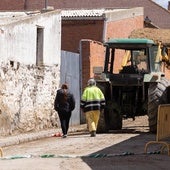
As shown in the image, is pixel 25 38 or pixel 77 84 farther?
pixel 77 84

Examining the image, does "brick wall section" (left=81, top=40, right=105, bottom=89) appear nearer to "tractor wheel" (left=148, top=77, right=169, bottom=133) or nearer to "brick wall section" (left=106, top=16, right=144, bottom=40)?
"brick wall section" (left=106, top=16, right=144, bottom=40)

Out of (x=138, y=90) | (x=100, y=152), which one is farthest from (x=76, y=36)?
(x=100, y=152)

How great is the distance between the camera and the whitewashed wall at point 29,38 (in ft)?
67.4

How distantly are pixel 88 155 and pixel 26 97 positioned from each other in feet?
26.2

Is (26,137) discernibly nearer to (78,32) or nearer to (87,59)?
(87,59)

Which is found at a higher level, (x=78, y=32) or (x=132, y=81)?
(x=78, y=32)

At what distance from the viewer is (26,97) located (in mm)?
22000

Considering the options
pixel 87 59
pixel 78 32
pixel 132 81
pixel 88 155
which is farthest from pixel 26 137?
pixel 78 32

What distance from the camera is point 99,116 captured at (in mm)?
20594

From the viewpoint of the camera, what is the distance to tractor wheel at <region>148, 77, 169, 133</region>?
19672mm

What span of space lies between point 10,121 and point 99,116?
114 inches

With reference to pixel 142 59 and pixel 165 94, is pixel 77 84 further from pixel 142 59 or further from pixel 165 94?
pixel 165 94

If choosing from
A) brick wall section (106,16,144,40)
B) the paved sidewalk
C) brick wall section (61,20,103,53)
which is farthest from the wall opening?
brick wall section (106,16,144,40)

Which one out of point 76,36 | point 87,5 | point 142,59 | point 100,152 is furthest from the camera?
point 87,5
